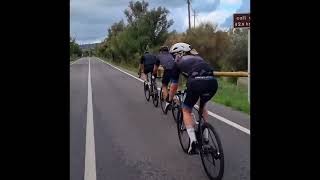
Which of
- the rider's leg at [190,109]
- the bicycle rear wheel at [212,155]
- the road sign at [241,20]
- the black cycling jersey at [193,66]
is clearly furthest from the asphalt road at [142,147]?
the road sign at [241,20]

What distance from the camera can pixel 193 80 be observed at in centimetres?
574

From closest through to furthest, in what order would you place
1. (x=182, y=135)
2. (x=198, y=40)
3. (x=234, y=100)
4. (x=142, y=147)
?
(x=182, y=135)
(x=142, y=147)
(x=234, y=100)
(x=198, y=40)

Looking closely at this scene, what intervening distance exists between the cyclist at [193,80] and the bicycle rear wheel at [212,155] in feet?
0.33

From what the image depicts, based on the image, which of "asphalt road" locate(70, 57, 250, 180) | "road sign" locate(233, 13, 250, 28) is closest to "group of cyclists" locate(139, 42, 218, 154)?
"asphalt road" locate(70, 57, 250, 180)

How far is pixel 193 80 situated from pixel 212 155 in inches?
37.2

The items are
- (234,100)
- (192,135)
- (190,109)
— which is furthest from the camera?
(234,100)

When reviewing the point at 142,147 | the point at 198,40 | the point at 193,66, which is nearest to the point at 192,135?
the point at 193,66

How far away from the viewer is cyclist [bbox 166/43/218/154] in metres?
5.74

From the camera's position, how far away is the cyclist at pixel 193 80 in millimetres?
5742

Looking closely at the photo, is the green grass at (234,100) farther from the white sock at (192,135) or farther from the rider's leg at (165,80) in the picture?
the white sock at (192,135)

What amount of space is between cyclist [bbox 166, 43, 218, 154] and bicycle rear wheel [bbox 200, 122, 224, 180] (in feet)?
0.33

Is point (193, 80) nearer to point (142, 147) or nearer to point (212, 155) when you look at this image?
point (212, 155)
